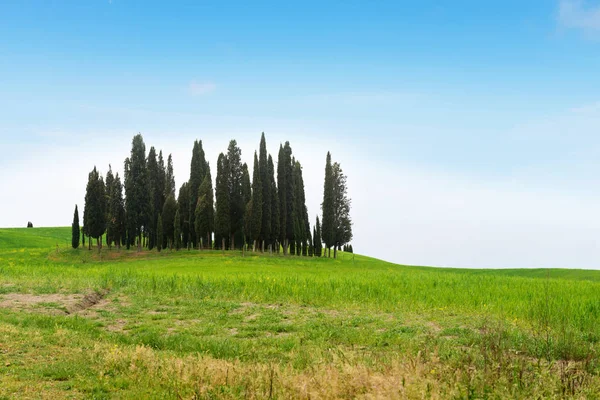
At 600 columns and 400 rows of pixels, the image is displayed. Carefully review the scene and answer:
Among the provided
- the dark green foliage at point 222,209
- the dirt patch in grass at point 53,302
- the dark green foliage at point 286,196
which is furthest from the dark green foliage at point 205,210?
the dirt patch in grass at point 53,302

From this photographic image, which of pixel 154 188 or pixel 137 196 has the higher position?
pixel 154 188

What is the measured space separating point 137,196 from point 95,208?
5.77 metres

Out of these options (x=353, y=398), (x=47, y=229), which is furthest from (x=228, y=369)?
(x=47, y=229)

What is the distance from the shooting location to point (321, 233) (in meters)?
73.1

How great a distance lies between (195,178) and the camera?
241 feet

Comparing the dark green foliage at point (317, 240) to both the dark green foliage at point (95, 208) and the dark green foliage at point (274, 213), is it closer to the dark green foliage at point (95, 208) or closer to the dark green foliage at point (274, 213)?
the dark green foliage at point (274, 213)

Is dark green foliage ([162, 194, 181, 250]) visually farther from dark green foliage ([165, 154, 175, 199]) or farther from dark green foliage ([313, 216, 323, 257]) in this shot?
dark green foliage ([313, 216, 323, 257])

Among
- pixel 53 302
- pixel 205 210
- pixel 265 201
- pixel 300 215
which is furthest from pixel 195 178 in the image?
pixel 53 302

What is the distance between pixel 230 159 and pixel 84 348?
206 ft

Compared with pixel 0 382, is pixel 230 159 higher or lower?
higher

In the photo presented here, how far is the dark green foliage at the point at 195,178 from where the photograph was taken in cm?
7112

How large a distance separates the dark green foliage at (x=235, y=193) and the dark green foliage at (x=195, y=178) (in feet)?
15.1

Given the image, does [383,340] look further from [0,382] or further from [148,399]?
[0,382]

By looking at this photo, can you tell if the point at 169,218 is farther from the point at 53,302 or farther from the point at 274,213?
the point at 53,302
